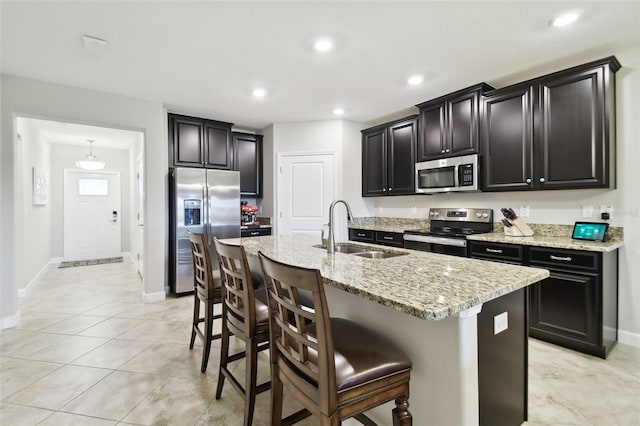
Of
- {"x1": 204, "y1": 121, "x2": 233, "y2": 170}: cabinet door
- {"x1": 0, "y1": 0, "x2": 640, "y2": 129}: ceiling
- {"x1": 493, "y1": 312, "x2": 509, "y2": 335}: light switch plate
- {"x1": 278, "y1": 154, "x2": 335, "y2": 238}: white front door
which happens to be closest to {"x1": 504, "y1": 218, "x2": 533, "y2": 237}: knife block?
{"x1": 0, "y1": 0, "x2": 640, "y2": 129}: ceiling

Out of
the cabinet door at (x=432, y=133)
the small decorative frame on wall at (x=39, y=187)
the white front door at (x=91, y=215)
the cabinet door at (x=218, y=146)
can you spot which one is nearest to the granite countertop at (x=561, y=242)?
the cabinet door at (x=432, y=133)

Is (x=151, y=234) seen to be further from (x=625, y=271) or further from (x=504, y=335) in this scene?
(x=625, y=271)

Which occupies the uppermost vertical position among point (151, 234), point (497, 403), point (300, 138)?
point (300, 138)

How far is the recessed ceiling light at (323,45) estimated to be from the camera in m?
2.44

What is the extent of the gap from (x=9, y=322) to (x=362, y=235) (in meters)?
4.13

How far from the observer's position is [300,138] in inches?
188

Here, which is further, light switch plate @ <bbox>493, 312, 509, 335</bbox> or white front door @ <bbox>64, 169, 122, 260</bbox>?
white front door @ <bbox>64, 169, 122, 260</bbox>

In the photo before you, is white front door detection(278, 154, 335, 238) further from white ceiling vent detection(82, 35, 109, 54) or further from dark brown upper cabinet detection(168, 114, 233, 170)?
white ceiling vent detection(82, 35, 109, 54)

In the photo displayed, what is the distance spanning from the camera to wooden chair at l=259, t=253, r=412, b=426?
0.98 m

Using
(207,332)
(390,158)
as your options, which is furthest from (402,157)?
(207,332)

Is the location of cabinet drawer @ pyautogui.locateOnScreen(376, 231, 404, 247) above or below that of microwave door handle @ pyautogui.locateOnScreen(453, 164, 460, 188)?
below

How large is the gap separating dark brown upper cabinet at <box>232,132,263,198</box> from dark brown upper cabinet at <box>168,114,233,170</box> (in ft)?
0.73

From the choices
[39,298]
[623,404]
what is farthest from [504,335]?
[39,298]

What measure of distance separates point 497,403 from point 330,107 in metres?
3.63
